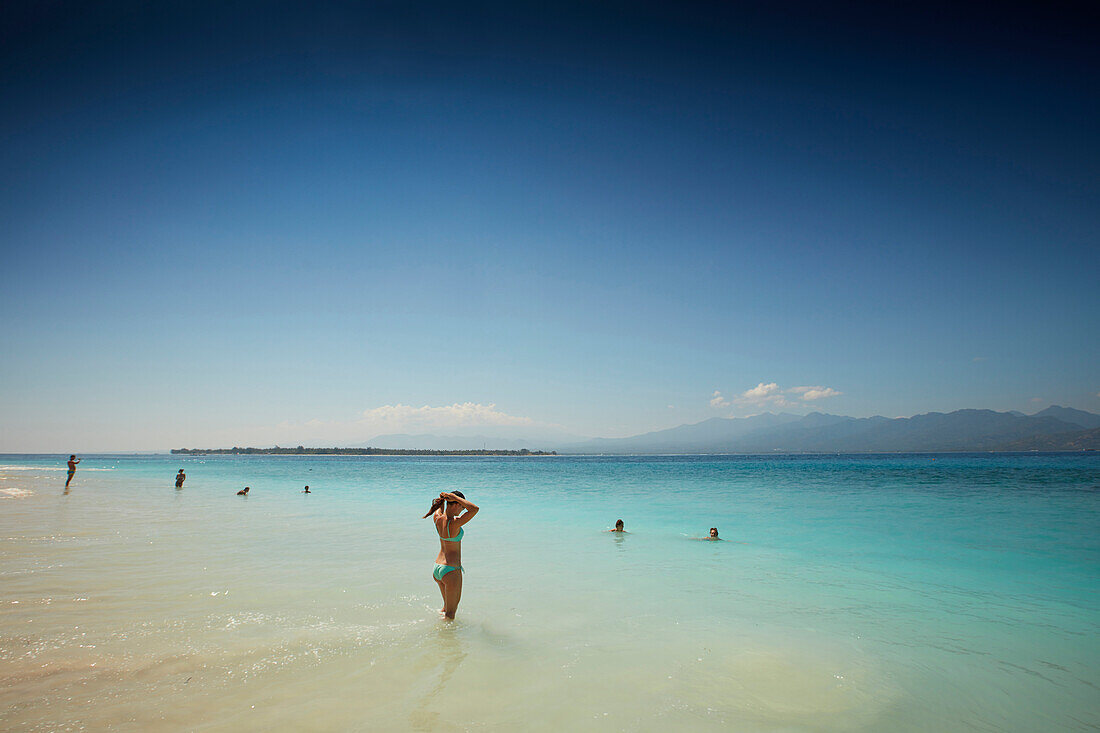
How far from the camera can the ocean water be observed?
4828 millimetres

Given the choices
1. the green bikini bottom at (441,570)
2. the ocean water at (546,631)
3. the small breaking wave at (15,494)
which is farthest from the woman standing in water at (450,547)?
the small breaking wave at (15,494)

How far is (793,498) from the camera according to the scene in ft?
86.8

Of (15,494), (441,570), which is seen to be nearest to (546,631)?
(441,570)

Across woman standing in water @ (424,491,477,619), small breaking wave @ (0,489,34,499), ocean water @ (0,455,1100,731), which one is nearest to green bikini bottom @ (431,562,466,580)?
woman standing in water @ (424,491,477,619)

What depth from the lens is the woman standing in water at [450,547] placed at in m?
7.18

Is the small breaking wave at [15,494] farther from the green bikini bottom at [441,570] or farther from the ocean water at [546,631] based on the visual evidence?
the green bikini bottom at [441,570]

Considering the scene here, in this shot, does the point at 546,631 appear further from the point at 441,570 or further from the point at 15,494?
the point at 15,494

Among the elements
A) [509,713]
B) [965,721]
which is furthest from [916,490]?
[509,713]

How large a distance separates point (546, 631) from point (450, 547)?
1.76 m

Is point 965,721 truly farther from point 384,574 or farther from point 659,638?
point 384,574

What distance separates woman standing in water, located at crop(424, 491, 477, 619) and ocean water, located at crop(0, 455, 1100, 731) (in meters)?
0.36

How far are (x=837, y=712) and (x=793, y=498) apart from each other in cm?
2382

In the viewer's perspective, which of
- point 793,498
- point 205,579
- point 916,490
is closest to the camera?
point 205,579

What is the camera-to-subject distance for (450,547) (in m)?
7.25
